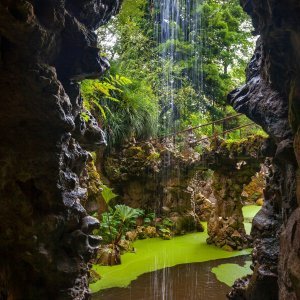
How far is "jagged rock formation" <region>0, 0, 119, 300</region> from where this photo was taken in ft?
10.7

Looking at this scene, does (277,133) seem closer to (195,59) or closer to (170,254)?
(170,254)

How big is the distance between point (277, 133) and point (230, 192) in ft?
25.0

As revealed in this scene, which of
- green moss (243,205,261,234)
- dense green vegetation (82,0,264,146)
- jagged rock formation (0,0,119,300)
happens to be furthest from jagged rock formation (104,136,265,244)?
jagged rock formation (0,0,119,300)

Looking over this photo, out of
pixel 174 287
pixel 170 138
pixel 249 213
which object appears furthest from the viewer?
pixel 249 213

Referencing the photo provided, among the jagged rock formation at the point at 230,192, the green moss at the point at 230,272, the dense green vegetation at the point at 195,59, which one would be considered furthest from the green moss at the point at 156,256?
the dense green vegetation at the point at 195,59

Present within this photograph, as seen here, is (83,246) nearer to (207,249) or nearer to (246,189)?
(207,249)

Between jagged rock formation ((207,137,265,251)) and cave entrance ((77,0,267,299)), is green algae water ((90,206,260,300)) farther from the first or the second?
jagged rock formation ((207,137,265,251))

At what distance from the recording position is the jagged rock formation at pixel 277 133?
10.9 feet

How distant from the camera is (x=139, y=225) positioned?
12.6m

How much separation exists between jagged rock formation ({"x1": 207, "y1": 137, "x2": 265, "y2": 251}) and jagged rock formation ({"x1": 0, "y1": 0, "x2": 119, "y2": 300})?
7307 millimetres

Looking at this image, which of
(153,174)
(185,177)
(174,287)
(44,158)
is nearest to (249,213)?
(185,177)

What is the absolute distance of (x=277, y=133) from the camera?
4.11 meters

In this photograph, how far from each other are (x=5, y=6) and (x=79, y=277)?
9.59 feet

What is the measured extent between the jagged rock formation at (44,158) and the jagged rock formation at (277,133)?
200 cm
